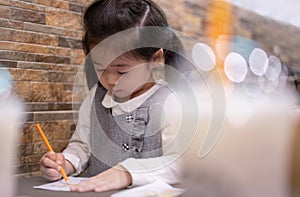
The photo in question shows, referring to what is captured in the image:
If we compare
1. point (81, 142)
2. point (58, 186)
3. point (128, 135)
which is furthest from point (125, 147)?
point (58, 186)

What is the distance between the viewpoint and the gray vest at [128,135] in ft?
2.69

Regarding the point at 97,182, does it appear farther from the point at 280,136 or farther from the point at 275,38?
the point at 275,38

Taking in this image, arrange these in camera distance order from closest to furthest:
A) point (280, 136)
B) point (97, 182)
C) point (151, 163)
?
point (280, 136), point (97, 182), point (151, 163)

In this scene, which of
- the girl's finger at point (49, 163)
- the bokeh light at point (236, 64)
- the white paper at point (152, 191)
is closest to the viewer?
the white paper at point (152, 191)

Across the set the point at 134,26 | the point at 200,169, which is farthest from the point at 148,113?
the point at 200,169

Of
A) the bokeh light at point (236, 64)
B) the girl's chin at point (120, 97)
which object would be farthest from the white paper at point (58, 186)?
the bokeh light at point (236, 64)

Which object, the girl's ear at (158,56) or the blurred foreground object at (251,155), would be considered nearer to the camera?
the blurred foreground object at (251,155)

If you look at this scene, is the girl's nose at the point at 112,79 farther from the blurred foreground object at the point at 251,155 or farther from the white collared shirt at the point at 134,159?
the blurred foreground object at the point at 251,155

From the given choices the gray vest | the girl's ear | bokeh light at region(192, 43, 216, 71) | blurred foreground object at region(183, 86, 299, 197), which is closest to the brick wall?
the gray vest

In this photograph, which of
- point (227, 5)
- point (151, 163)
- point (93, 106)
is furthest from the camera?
point (227, 5)

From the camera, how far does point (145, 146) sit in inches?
32.6

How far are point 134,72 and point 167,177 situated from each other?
10.2 inches

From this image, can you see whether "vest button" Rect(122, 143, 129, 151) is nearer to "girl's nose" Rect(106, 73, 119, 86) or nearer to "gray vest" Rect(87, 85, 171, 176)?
"gray vest" Rect(87, 85, 171, 176)

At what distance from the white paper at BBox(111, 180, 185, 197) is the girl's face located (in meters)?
0.26
